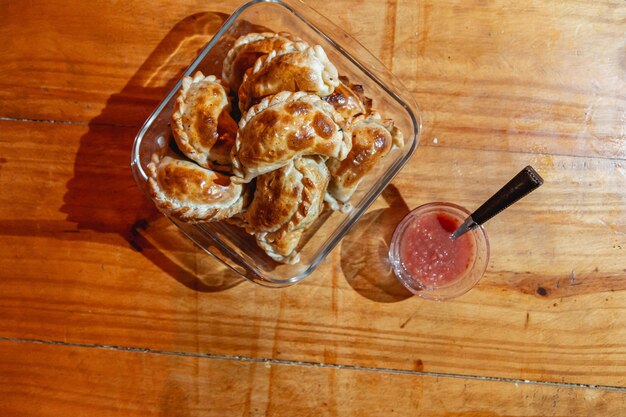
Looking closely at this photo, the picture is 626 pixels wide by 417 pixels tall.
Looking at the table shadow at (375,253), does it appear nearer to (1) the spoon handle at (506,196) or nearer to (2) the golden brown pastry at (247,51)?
(1) the spoon handle at (506,196)

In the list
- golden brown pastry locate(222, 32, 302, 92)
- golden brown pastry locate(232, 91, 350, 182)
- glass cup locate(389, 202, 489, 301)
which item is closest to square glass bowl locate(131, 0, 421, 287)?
golden brown pastry locate(222, 32, 302, 92)

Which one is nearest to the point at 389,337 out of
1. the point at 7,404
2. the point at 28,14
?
the point at 7,404

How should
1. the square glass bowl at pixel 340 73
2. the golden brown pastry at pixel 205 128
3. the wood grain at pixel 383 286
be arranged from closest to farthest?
1. the golden brown pastry at pixel 205 128
2. the square glass bowl at pixel 340 73
3. the wood grain at pixel 383 286

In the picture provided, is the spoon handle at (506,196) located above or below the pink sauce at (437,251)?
above

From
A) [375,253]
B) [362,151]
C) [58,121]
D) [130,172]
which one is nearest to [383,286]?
[375,253]

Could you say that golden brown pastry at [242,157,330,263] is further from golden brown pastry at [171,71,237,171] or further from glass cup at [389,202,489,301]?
glass cup at [389,202,489,301]

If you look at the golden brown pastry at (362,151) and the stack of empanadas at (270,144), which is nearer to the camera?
the stack of empanadas at (270,144)

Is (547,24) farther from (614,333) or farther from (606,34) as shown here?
(614,333)

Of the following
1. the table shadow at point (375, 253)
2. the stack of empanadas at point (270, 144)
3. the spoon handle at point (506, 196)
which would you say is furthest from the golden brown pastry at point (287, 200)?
the spoon handle at point (506, 196)
